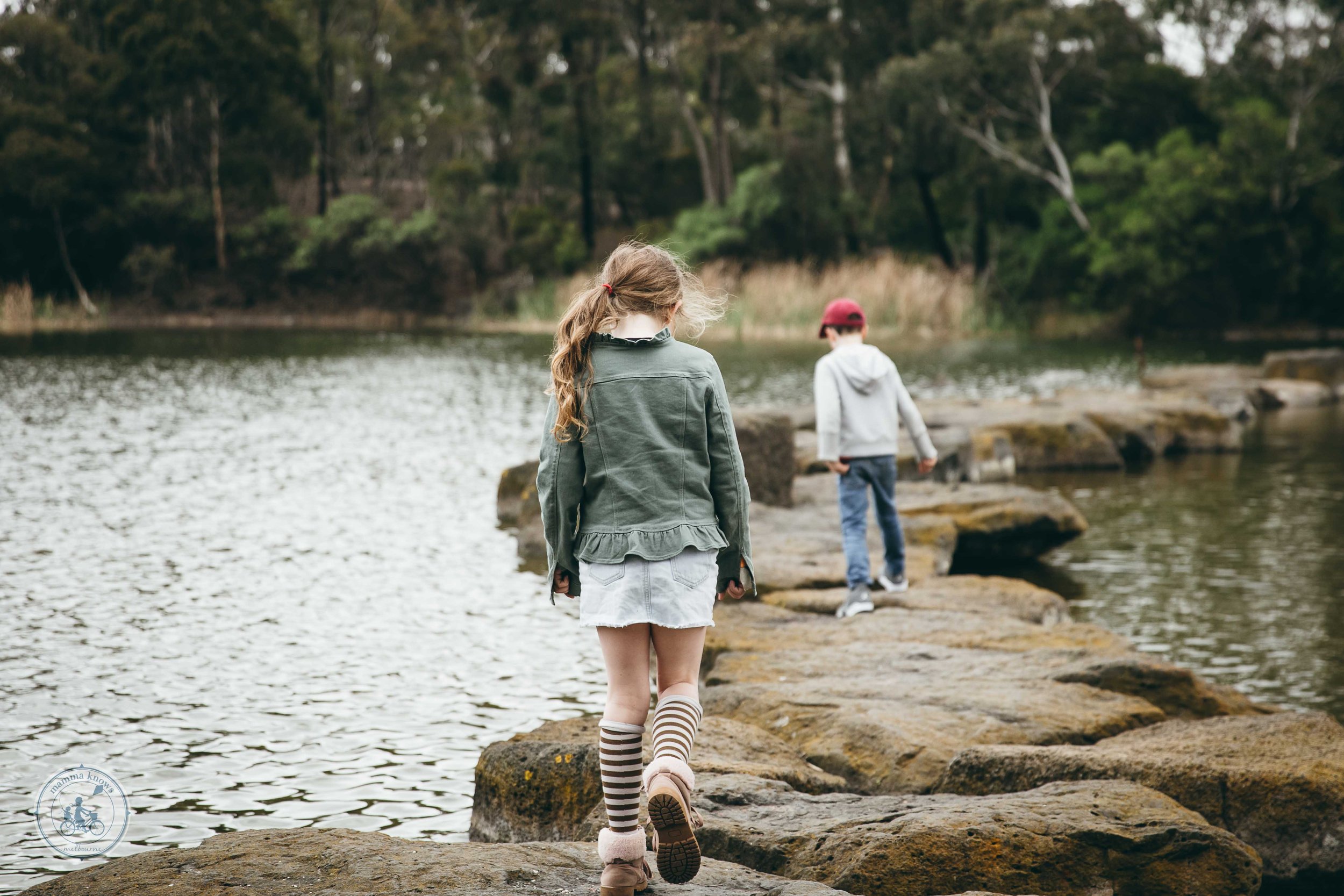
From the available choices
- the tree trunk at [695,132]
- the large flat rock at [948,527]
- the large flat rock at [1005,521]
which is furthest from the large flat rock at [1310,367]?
the tree trunk at [695,132]

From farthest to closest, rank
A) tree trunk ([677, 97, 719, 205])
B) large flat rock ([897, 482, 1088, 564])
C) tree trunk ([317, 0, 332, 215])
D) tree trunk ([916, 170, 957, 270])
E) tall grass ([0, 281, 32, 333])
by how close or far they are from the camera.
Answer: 1. tree trunk ([317, 0, 332, 215])
2. tree trunk ([677, 97, 719, 205])
3. tree trunk ([916, 170, 957, 270])
4. tall grass ([0, 281, 32, 333])
5. large flat rock ([897, 482, 1088, 564])

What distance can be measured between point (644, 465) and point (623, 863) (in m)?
0.97

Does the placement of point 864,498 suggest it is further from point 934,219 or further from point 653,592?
point 934,219

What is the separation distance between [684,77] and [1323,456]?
40774mm

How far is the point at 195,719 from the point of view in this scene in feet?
17.8

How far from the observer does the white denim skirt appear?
10.5 ft

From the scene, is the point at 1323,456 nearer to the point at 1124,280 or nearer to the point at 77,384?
the point at 77,384

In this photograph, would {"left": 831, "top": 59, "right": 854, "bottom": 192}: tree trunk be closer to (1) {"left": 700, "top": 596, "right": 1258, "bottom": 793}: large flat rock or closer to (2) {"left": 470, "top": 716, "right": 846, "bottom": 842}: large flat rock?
(1) {"left": 700, "top": 596, "right": 1258, "bottom": 793}: large flat rock

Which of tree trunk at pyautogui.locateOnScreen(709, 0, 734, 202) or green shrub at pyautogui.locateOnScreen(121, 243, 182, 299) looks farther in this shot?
green shrub at pyautogui.locateOnScreen(121, 243, 182, 299)

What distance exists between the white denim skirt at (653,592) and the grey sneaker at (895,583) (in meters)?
3.76

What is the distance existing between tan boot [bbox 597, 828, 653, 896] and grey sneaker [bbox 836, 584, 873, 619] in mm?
3419

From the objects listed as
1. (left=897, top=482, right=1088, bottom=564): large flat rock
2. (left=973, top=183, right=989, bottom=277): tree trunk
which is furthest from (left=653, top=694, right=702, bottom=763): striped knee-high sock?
(left=973, top=183, right=989, bottom=277): tree trunk

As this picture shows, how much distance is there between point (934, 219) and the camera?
42.1 metres

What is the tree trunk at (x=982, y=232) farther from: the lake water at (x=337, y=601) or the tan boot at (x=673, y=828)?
the tan boot at (x=673, y=828)
